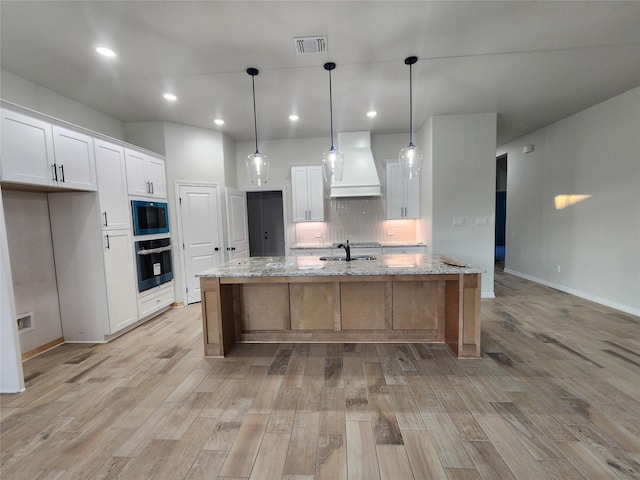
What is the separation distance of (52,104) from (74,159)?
107 cm

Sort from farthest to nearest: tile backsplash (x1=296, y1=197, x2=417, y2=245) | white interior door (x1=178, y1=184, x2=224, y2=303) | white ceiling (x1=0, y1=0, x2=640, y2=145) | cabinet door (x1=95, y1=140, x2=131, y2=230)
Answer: tile backsplash (x1=296, y1=197, x2=417, y2=245), white interior door (x1=178, y1=184, x2=224, y2=303), cabinet door (x1=95, y1=140, x2=131, y2=230), white ceiling (x1=0, y1=0, x2=640, y2=145)

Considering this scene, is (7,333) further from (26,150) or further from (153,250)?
(153,250)

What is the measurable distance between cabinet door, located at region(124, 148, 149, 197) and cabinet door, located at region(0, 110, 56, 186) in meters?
0.95

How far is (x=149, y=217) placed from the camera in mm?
3879

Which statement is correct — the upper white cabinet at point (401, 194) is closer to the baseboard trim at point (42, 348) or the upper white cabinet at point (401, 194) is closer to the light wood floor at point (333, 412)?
the light wood floor at point (333, 412)

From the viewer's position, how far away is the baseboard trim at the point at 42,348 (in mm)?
2846

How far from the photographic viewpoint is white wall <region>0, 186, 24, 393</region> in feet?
7.13

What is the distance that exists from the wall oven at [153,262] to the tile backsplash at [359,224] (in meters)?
2.48

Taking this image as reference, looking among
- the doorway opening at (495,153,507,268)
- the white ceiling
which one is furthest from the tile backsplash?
Result: the doorway opening at (495,153,507,268)

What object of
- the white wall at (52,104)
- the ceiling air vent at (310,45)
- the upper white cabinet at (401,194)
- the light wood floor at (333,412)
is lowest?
the light wood floor at (333,412)

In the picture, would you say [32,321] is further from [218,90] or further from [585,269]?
[585,269]

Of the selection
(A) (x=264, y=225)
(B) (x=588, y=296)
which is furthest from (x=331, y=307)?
(A) (x=264, y=225)

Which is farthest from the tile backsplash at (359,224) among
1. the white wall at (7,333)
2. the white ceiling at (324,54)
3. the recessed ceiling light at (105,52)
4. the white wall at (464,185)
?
the white wall at (7,333)

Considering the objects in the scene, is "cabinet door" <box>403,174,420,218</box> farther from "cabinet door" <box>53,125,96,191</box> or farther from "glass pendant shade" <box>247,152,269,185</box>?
"cabinet door" <box>53,125,96,191</box>
